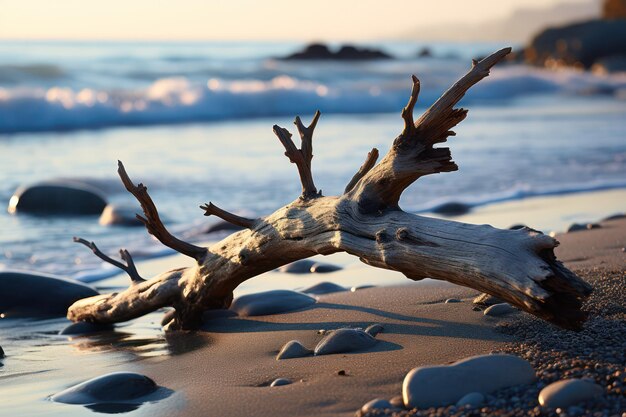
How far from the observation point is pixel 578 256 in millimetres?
5270

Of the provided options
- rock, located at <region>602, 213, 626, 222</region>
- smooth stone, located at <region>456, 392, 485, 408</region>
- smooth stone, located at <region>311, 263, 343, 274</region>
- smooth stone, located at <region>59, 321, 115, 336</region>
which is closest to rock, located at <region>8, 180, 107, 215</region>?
smooth stone, located at <region>311, 263, 343, 274</region>

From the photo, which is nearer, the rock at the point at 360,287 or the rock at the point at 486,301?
the rock at the point at 486,301

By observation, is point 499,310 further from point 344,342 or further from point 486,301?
point 344,342

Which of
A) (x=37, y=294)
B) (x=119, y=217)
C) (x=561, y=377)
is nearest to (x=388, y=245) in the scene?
(x=561, y=377)

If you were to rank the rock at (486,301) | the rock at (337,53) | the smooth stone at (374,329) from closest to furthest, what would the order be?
the smooth stone at (374,329) < the rock at (486,301) < the rock at (337,53)

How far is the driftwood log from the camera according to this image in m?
3.09

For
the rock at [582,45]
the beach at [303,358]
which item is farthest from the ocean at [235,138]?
the rock at [582,45]

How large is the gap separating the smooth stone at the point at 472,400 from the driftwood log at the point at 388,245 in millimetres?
435

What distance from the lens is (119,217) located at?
788cm

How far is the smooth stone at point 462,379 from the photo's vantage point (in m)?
2.82

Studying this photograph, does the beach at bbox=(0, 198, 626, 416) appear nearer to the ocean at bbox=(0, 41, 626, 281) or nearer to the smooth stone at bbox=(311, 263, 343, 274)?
the smooth stone at bbox=(311, 263, 343, 274)

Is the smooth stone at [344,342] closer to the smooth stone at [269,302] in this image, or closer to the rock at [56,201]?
the smooth stone at [269,302]

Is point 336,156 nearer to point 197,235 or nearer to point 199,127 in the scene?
point 197,235

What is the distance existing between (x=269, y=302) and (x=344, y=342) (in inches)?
40.5
